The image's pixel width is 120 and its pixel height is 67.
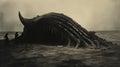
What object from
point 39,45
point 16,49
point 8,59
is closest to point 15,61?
point 8,59

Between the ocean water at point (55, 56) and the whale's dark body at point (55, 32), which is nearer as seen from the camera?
the ocean water at point (55, 56)

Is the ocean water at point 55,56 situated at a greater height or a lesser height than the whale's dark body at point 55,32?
lesser

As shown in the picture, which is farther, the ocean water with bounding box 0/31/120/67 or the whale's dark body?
the whale's dark body

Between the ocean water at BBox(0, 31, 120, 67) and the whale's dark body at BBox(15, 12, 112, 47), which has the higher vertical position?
the whale's dark body at BBox(15, 12, 112, 47)

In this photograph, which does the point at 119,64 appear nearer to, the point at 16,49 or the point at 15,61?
the point at 15,61

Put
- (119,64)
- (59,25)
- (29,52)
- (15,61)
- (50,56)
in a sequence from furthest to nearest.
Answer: (59,25) < (29,52) < (50,56) < (15,61) < (119,64)

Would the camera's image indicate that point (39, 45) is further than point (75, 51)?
Yes

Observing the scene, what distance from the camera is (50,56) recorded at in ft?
117

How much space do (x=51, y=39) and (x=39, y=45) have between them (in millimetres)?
1805

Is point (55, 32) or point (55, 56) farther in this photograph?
point (55, 32)

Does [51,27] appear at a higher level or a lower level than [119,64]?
higher

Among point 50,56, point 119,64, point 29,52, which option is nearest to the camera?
point 119,64

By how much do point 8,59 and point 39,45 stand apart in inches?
370

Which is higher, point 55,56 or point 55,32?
point 55,32
